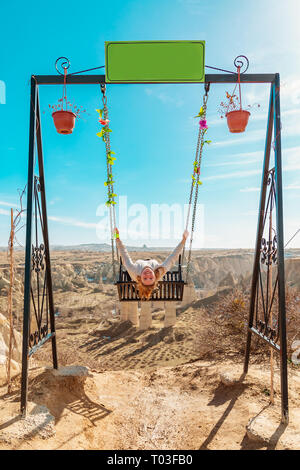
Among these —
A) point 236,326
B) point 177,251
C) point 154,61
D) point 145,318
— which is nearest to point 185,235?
point 177,251

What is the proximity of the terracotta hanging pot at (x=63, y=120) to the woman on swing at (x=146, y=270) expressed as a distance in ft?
5.26

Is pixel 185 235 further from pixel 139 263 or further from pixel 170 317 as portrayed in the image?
pixel 170 317

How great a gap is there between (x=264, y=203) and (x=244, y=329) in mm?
4728

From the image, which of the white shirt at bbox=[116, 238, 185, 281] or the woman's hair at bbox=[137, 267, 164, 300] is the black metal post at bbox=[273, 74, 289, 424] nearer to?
the white shirt at bbox=[116, 238, 185, 281]

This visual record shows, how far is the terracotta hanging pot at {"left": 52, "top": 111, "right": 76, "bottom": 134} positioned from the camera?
421 centimetres

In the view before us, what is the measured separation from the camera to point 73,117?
168 inches

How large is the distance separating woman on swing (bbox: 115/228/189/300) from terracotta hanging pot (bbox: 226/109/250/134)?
166 cm

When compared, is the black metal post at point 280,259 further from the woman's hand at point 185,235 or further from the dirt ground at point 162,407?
the woman's hand at point 185,235

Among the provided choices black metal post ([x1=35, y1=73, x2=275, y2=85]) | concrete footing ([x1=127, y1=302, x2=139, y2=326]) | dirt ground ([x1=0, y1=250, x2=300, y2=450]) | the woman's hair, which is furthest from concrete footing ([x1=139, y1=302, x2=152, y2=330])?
black metal post ([x1=35, y1=73, x2=275, y2=85])

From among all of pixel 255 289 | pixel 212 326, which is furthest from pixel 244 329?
pixel 255 289

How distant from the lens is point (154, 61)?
411 centimetres

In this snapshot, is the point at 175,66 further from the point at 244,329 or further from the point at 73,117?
the point at 244,329

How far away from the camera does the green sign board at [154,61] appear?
409 centimetres
